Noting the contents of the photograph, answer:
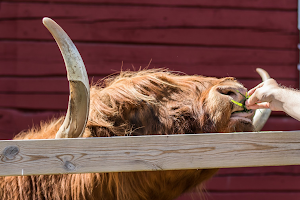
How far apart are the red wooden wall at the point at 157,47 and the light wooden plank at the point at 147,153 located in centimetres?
233

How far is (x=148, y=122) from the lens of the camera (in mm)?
1794

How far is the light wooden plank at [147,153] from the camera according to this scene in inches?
50.3

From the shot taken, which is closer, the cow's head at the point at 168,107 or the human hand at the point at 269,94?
the human hand at the point at 269,94

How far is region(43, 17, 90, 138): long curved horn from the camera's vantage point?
1429 mm

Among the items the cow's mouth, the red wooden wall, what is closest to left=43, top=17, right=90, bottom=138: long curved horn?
the cow's mouth

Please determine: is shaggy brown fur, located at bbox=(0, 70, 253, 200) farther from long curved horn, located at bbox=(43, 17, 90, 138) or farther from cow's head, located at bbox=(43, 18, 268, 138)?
long curved horn, located at bbox=(43, 17, 90, 138)

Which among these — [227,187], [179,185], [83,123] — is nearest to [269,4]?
[227,187]

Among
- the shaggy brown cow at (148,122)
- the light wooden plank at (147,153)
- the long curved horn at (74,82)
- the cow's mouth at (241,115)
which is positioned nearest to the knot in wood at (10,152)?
the light wooden plank at (147,153)

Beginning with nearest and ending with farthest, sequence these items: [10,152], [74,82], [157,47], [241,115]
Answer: [10,152], [74,82], [241,115], [157,47]

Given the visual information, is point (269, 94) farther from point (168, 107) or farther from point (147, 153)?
point (147, 153)

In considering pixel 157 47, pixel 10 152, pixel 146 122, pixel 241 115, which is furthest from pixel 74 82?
pixel 157 47

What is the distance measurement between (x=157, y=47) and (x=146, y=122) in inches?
78.0

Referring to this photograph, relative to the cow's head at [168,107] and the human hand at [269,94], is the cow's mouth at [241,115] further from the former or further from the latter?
the human hand at [269,94]

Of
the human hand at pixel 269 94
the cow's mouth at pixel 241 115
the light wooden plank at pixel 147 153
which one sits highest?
the human hand at pixel 269 94
